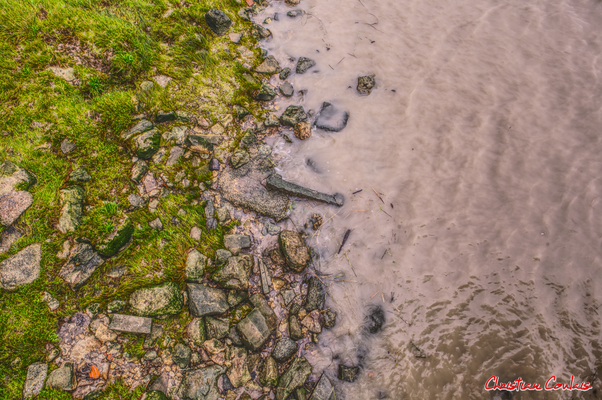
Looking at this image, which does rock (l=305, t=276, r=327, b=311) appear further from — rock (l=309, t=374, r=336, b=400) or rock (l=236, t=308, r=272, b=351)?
rock (l=309, t=374, r=336, b=400)

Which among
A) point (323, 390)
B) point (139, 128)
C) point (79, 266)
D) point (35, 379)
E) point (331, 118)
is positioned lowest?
point (323, 390)

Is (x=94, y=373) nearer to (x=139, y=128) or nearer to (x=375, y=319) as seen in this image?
(x=139, y=128)

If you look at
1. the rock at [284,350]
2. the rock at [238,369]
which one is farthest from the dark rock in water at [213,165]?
the rock at [284,350]

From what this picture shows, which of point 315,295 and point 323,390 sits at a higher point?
point 315,295

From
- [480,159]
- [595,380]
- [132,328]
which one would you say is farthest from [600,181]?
[132,328]

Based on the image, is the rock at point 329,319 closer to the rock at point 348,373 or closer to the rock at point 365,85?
the rock at point 348,373

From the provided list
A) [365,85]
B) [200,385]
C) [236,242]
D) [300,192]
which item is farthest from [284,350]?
[365,85]

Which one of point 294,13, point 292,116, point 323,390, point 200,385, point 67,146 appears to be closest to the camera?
point 200,385

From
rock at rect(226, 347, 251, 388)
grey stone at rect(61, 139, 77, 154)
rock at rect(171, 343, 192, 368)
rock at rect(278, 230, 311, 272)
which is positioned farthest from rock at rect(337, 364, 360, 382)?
grey stone at rect(61, 139, 77, 154)
